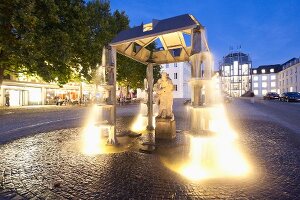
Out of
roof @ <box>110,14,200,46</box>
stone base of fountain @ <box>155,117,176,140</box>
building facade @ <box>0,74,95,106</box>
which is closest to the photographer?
roof @ <box>110,14,200,46</box>

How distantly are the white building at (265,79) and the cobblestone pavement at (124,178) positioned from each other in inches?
4469

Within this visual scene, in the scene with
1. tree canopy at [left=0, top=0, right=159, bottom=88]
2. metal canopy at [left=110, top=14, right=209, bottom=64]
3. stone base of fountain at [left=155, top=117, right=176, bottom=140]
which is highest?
tree canopy at [left=0, top=0, right=159, bottom=88]

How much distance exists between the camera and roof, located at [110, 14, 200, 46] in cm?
733

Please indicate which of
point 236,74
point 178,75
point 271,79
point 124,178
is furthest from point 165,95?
point 271,79

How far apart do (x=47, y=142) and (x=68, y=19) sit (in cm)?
1437

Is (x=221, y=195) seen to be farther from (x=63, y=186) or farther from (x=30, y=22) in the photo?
(x=30, y=22)

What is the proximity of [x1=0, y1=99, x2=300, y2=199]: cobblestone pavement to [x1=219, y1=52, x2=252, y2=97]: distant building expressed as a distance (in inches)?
4067

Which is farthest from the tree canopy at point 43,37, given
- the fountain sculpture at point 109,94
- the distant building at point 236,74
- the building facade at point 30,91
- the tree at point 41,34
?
the distant building at point 236,74

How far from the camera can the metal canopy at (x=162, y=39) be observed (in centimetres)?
744

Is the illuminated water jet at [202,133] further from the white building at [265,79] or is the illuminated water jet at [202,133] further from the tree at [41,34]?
the white building at [265,79]

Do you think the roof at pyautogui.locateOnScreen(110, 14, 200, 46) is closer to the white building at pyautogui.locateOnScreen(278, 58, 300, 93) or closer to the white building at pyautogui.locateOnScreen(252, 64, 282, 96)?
the white building at pyautogui.locateOnScreen(278, 58, 300, 93)

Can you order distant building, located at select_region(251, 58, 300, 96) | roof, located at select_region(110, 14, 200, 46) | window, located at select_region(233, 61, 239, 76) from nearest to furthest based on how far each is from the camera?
roof, located at select_region(110, 14, 200, 46), distant building, located at select_region(251, 58, 300, 96), window, located at select_region(233, 61, 239, 76)

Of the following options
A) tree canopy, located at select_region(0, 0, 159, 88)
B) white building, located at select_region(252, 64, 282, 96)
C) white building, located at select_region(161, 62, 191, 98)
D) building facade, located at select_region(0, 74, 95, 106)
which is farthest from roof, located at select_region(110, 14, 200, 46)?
white building, located at select_region(252, 64, 282, 96)

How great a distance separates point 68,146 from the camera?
28.5ft
